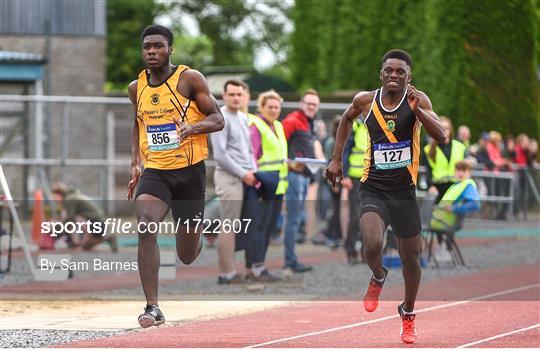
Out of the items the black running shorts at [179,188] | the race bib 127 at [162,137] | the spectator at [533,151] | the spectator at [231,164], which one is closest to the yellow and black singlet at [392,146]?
the black running shorts at [179,188]

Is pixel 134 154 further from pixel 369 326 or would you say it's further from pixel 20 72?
pixel 20 72

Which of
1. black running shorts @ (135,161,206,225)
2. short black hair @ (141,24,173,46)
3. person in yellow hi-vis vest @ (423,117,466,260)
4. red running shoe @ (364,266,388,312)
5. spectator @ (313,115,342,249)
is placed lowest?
spectator @ (313,115,342,249)

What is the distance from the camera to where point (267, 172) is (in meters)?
15.3

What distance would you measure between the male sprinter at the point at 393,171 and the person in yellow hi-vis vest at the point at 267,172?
4.76m

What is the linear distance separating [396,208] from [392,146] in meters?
0.46

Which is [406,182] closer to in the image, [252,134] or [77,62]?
[252,134]

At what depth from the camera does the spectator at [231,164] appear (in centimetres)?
1484

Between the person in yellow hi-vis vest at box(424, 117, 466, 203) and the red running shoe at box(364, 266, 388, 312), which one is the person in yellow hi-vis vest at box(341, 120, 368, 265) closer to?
the person in yellow hi-vis vest at box(424, 117, 466, 203)

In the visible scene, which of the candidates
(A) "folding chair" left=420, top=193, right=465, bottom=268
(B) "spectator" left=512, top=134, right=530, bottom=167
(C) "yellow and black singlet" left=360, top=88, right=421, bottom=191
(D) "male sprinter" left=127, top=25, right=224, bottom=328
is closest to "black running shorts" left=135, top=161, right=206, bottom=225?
(D) "male sprinter" left=127, top=25, right=224, bottom=328

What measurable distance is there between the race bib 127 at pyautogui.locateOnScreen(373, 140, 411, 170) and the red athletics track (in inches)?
49.5

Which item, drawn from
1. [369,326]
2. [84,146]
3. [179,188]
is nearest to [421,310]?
[369,326]

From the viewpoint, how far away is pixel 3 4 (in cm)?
3097

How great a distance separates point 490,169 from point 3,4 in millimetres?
11370

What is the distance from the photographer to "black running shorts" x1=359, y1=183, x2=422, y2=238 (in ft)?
33.9
